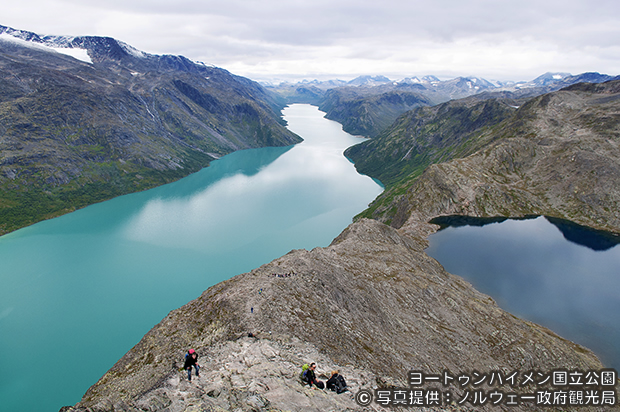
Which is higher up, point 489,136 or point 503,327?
point 489,136

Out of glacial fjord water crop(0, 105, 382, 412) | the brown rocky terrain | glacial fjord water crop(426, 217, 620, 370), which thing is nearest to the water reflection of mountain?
glacial fjord water crop(426, 217, 620, 370)

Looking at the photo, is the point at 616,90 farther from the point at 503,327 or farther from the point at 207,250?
the point at 207,250

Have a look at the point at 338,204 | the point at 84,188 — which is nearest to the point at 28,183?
the point at 84,188

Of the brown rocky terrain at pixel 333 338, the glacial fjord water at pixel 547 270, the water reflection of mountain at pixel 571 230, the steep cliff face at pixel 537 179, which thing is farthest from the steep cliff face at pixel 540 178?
the brown rocky terrain at pixel 333 338

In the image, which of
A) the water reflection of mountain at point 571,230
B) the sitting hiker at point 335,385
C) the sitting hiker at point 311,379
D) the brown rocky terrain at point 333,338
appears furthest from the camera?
the water reflection of mountain at point 571,230

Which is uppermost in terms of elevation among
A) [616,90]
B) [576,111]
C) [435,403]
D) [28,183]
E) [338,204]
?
[616,90]

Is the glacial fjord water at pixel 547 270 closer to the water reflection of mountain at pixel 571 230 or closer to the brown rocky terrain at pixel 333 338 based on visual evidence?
the water reflection of mountain at pixel 571 230
